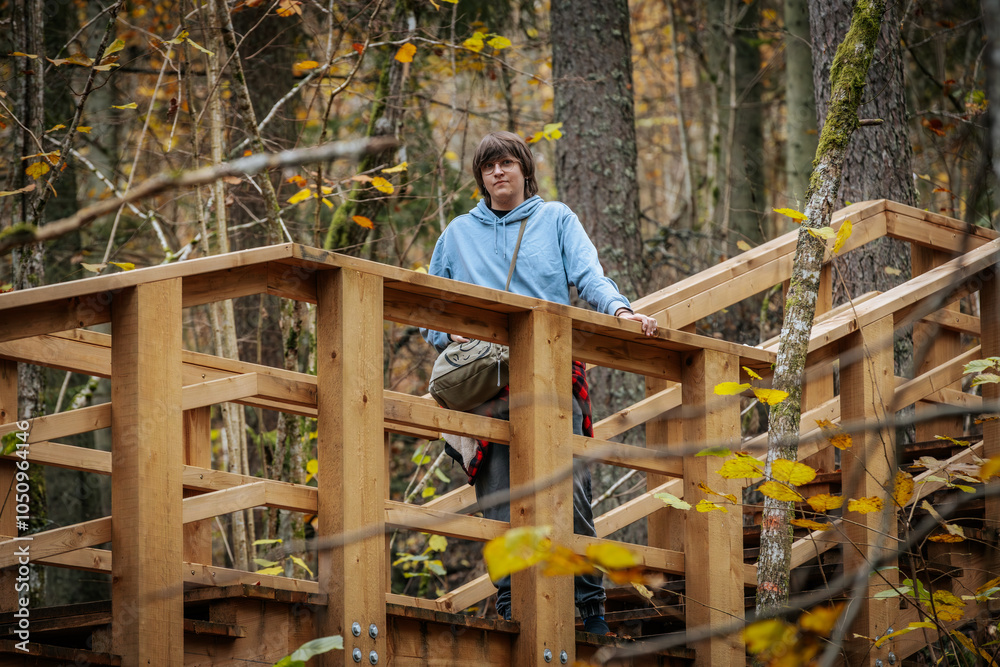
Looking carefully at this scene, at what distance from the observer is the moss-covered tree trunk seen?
331 cm

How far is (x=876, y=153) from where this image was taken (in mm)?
5789

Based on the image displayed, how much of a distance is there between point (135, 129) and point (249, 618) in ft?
25.1

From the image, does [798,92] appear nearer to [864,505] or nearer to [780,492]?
[864,505]

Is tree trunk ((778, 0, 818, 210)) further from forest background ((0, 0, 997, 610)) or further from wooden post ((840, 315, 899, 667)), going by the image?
wooden post ((840, 315, 899, 667))

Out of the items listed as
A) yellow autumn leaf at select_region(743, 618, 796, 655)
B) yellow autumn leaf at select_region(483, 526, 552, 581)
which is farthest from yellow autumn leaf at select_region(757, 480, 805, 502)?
yellow autumn leaf at select_region(483, 526, 552, 581)

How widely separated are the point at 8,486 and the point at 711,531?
2659mm

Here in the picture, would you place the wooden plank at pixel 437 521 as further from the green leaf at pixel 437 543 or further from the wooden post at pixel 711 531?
the green leaf at pixel 437 543

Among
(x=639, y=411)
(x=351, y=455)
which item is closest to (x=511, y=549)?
(x=351, y=455)

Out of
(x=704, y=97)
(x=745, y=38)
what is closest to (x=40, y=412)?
(x=745, y=38)

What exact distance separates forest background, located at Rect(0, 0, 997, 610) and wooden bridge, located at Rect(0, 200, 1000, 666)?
1520 mm

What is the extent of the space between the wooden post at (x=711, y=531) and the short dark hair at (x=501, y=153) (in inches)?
40.0

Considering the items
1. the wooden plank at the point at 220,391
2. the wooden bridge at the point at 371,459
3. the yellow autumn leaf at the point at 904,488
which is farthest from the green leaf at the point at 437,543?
the yellow autumn leaf at the point at 904,488

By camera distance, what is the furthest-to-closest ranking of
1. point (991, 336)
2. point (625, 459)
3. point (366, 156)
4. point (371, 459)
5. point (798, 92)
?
point (798, 92) < point (991, 336) < point (366, 156) < point (625, 459) < point (371, 459)

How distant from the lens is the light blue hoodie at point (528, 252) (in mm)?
3752
